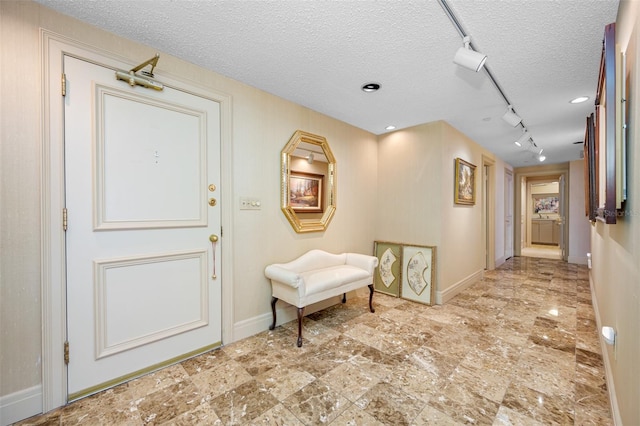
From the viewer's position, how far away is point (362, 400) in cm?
169

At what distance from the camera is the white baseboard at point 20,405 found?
1.49 m

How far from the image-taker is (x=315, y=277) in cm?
272

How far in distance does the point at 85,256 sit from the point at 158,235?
436 millimetres

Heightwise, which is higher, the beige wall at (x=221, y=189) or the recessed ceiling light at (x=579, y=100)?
the recessed ceiling light at (x=579, y=100)

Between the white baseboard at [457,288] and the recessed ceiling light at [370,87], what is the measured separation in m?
2.59

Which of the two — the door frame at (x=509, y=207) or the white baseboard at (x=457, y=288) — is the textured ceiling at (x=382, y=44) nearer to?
the white baseboard at (x=457, y=288)

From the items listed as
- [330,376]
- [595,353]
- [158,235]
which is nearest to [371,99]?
[158,235]

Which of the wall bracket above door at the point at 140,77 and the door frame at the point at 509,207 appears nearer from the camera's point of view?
the wall bracket above door at the point at 140,77

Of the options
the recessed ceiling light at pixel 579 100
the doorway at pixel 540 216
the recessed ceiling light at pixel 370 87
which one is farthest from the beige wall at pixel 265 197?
the doorway at pixel 540 216

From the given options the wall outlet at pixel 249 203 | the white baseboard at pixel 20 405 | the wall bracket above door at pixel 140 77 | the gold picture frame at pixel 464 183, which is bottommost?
the white baseboard at pixel 20 405

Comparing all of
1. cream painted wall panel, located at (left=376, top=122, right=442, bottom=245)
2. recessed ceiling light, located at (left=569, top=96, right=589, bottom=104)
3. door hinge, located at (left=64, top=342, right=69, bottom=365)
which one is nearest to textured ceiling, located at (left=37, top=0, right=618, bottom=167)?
recessed ceiling light, located at (left=569, top=96, right=589, bottom=104)

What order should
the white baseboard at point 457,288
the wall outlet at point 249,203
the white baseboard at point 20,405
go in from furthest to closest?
the white baseboard at point 457,288
the wall outlet at point 249,203
the white baseboard at point 20,405

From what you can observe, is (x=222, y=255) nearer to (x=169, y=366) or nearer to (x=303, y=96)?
(x=169, y=366)

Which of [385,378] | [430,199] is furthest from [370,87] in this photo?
[385,378]
